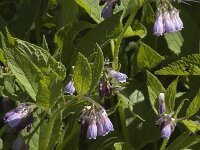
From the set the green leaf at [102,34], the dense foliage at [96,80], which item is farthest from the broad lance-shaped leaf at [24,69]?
the green leaf at [102,34]

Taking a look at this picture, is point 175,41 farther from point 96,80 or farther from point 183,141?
point 96,80

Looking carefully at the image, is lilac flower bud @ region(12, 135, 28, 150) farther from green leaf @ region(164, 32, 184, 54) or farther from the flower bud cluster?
green leaf @ region(164, 32, 184, 54)

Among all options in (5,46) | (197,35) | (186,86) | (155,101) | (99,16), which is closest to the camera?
(5,46)

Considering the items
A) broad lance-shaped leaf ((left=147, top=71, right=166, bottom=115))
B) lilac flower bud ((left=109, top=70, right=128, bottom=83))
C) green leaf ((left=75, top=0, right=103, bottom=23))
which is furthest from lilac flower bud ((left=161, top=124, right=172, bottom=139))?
green leaf ((left=75, top=0, right=103, bottom=23))

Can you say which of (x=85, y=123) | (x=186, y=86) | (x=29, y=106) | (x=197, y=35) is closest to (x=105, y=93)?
(x=85, y=123)

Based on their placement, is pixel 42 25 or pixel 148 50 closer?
pixel 148 50

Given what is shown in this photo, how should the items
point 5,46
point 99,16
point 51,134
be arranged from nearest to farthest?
1. point 5,46
2. point 51,134
3. point 99,16

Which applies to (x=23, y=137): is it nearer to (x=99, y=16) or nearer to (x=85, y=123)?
(x=85, y=123)

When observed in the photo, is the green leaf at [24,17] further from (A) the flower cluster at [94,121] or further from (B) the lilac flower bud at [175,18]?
(A) the flower cluster at [94,121]
